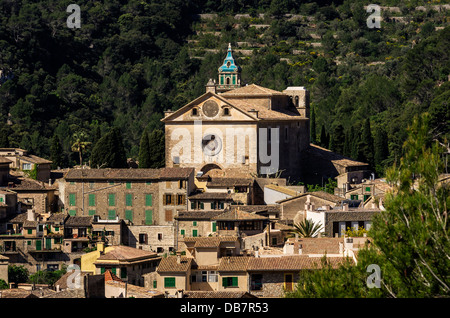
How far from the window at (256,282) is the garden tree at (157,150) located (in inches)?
1037

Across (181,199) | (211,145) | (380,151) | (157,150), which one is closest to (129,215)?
(181,199)

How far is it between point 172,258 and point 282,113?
22.1 m

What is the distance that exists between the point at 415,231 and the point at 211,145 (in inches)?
1460

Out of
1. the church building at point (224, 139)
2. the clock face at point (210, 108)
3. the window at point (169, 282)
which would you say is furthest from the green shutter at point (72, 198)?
the window at point (169, 282)

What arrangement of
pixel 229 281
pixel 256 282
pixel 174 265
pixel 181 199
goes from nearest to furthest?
pixel 256 282 < pixel 229 281 < pixel 174 265 < pixel 181 199

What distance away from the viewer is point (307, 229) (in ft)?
156

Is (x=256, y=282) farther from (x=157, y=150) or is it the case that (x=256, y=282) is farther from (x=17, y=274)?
(x=157, y=150)

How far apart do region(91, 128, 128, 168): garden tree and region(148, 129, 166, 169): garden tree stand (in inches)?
62.6

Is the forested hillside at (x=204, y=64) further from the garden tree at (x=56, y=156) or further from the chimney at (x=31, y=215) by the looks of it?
the chimney at (x=31, y=215)

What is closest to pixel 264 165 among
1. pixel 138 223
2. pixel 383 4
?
pixel 138 223

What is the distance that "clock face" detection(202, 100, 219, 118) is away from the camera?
61.0m

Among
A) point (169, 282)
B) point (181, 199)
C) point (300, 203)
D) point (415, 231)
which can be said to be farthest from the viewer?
point (181, 199)

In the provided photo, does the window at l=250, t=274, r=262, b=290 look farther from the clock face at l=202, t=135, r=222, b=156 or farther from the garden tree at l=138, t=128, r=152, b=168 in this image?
the garden tree at l=138, t=128, r=152, b=168

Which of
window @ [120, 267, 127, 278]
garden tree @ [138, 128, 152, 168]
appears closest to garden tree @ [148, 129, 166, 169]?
garden tree @ [138, 128, 152, 168]
